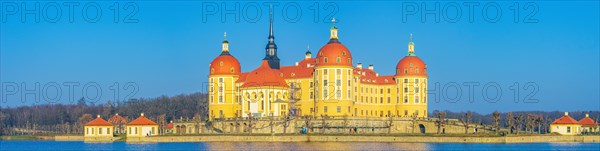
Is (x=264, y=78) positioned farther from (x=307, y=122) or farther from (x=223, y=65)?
(x=307, y=122)

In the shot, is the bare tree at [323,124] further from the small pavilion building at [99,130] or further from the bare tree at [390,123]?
the small pavilion building at [99,130]

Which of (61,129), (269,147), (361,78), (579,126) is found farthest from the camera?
(61,129)

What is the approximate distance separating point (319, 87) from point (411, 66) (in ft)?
35.5

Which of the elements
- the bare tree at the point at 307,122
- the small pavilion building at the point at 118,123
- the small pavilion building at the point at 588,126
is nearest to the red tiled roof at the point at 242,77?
the bare tree at the point at 307,122

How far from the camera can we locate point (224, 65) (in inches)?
4218

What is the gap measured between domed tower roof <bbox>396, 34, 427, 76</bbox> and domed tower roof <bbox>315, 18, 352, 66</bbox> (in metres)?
7.82

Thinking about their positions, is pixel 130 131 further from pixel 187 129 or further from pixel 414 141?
pixel 414 141

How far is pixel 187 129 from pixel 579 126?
38.2 metres

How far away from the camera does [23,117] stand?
151 metres

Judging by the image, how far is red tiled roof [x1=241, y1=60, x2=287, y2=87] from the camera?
103 m

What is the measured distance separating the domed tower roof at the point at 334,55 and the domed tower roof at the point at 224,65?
10286 mm

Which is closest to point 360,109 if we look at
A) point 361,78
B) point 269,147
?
point 361,78

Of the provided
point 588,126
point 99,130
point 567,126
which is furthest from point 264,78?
point 588,126

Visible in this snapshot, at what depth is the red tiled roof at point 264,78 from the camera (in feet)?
337
